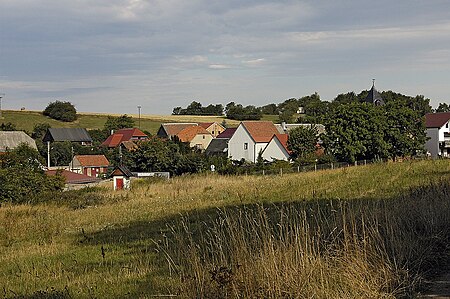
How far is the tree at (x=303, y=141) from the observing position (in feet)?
219

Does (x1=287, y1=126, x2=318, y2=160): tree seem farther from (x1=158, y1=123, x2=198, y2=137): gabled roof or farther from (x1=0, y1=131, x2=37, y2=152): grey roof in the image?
(x1=158, y1=123, x2=198, y2=137): gabled roof

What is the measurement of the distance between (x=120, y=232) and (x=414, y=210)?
8452mm

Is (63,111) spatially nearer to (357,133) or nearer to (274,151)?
(274,151)

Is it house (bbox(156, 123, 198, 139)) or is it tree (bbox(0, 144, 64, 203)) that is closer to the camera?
tree (bbox(0, 144, 64, 203))

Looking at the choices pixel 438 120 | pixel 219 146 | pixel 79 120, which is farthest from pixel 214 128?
pixel 438 120

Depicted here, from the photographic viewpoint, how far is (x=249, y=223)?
708cm

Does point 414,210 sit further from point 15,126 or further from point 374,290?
point 15,126

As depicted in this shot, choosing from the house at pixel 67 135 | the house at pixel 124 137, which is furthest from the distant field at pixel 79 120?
the house at pixel 124 137

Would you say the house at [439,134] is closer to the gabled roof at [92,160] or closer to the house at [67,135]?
the gabled roof at [92,160]

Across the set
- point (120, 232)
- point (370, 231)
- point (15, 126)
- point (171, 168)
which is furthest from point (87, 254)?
point (15, 126)

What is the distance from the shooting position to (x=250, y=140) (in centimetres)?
7844

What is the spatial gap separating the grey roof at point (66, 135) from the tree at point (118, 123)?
12.6 m

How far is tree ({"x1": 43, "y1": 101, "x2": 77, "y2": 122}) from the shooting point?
126 metres

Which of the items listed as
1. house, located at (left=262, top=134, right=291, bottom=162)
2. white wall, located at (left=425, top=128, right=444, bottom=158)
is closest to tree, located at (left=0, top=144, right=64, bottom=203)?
house, located at (left=262, top=134, right=291, bottom=162)
